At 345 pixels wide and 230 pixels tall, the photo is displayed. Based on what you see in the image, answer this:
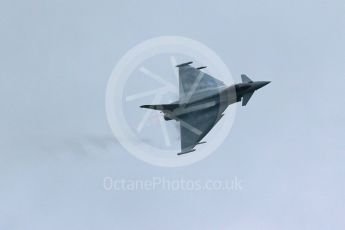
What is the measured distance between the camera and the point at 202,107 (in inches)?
5674

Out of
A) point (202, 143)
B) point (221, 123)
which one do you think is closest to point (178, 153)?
point (202, 143)

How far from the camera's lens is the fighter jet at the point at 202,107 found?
14162 cm

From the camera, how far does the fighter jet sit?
14162 cm

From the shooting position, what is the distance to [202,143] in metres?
142

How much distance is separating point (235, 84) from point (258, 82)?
13.4 ft

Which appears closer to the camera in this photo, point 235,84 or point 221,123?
point 235,84

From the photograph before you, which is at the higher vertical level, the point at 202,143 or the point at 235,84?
the point at 235,84

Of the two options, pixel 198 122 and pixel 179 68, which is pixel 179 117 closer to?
pixel 198 122

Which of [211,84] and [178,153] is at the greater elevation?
[211,84]

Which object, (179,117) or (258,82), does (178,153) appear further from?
(258,82)

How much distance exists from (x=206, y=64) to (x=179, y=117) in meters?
13.0

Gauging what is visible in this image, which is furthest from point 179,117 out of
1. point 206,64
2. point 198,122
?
point 206,64

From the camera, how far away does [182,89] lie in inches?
5930

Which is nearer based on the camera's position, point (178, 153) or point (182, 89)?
point (178, 153)
